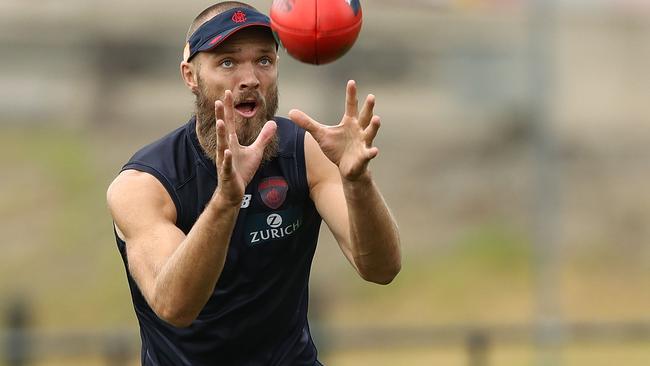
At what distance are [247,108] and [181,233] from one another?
0.63 metres

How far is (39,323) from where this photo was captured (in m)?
17.5

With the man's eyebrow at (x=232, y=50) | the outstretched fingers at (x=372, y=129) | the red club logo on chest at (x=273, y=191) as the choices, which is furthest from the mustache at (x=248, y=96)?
the outstretched fingers at (x=372, y=129)

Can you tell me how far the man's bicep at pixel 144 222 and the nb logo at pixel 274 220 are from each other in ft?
1.49

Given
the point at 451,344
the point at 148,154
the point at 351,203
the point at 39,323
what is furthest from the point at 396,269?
the point at 39,323

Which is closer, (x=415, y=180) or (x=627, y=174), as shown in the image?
(x=415, y=180)

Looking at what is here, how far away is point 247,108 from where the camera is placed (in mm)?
6090

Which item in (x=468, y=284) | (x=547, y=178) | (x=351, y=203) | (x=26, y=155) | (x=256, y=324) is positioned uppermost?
(x=351, y=203)

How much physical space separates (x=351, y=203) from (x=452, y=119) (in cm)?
1923

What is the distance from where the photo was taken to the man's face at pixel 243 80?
6.07 metres

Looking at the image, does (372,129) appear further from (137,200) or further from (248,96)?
(137,200)

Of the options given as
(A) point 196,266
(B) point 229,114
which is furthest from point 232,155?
(A) point 196,266

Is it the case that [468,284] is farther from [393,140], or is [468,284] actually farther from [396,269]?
[396,269]

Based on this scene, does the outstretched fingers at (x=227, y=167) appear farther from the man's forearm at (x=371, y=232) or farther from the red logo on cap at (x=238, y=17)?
the red logo on cap at (x=238, y=17)

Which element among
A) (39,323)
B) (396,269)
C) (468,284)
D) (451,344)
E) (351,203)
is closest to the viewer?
(351,203)
